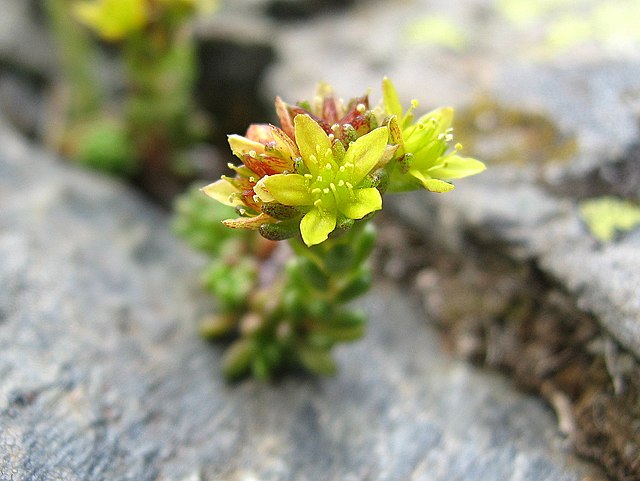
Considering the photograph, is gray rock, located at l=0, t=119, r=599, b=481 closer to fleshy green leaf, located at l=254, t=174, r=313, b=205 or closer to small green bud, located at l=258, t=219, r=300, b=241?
small green bud, located at l=258, t=219, r=300, b=241

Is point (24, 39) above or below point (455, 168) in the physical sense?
above

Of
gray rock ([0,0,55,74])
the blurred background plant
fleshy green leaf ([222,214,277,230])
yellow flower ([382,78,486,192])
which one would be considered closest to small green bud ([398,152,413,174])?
yellow flower ([382,78,486,192])

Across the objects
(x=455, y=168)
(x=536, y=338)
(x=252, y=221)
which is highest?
(x=252, y=221)

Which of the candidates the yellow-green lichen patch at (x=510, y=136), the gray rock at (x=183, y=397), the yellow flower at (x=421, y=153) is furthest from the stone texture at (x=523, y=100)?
the yellow flower at (x=421, y=153)

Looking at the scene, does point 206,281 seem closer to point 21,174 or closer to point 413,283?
point 413,283

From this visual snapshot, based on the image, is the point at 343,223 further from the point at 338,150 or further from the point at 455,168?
the point at 455,168

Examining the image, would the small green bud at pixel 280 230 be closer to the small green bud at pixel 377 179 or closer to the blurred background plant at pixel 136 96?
the small green bud at pixel 377 179

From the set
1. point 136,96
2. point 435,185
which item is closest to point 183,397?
point 435,185
